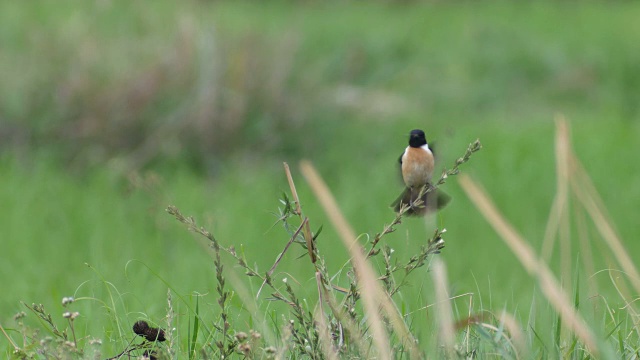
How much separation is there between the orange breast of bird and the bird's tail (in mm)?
21

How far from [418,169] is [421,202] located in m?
0.23

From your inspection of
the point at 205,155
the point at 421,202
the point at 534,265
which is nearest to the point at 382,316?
the point at 421,202

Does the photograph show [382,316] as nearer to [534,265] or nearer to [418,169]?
[418,169]

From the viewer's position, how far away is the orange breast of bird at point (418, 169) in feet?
8.25

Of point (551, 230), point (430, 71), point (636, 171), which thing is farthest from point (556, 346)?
point (430, 71)

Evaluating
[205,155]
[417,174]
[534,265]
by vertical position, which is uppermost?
[205,155]

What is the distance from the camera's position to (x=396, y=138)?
416 inches

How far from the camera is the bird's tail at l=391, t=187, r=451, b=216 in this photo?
2348 mm

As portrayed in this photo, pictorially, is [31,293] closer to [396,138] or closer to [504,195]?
[504,195]

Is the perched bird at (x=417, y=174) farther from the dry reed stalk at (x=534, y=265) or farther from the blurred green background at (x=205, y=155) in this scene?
the blurred green background at (x=205, y=155)

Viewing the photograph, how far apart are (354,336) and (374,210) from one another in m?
6.33

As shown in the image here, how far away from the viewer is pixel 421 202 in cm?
231

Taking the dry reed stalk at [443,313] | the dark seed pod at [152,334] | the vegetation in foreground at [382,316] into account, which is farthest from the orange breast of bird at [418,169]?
the dark seed pod at [152,334]

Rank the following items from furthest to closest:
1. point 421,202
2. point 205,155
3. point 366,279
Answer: point 205,155 → point 421,202 → point 366,279
